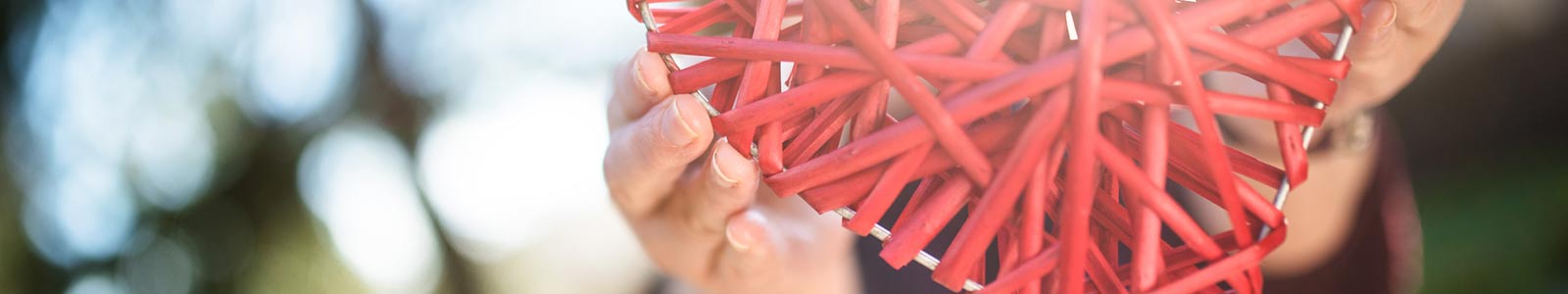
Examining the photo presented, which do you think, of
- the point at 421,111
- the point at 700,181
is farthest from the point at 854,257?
the point at 421,111

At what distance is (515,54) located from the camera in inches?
30.3

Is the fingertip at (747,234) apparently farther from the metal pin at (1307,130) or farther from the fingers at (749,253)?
the metal pin at (1307,130)

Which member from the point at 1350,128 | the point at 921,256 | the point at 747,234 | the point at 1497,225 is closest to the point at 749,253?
the point at 747,234

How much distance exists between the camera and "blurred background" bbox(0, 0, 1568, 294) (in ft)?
2.50

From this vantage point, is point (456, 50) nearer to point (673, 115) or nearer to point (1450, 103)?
point (673, 115)

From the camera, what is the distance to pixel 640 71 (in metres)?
0.24

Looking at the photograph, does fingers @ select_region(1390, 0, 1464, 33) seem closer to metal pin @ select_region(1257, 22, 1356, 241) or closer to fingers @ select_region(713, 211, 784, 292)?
metal pin @ select_region(1257, 22, 1356, 241)

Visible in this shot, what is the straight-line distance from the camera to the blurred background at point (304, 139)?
76cm

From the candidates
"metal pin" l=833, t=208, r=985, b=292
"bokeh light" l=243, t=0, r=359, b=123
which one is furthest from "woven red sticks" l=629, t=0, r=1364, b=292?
"bokeh light" l=243, t=0, r=359, b=123

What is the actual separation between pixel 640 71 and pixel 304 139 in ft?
2.28

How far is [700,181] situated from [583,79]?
49 centimetres

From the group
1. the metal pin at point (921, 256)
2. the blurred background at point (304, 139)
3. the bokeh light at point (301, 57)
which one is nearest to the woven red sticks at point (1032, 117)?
the metal pin at point (921, 256)

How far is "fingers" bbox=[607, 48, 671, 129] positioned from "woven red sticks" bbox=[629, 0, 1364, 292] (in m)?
0.03

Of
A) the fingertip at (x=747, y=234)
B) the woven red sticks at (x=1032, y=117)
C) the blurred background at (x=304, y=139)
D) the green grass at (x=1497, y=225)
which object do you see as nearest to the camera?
the woven red sticks at (x=1032, y=117)
